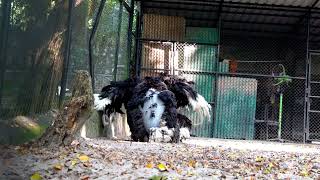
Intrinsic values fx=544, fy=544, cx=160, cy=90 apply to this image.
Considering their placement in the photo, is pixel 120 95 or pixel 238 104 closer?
pixel 120 95

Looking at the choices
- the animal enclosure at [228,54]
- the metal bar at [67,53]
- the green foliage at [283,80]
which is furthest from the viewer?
the green foliage at [283,80]

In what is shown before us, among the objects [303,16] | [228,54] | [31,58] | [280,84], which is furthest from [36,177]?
[228,54]

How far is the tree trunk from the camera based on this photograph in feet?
17.5

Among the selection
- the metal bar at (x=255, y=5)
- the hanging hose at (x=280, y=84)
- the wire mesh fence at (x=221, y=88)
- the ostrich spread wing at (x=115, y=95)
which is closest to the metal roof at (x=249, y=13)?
the metal bar at (x=255, y=5)

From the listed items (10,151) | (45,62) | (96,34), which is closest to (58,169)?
(10,151)

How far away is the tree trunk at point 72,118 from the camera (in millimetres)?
5328

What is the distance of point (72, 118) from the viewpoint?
5.57 m

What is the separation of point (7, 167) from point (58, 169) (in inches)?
25.8

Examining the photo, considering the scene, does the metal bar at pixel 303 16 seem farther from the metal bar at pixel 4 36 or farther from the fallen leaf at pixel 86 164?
the metal bar at pixel 4 36

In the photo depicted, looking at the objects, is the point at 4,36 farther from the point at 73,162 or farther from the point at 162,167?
the point at 162,167

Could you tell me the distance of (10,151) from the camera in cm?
404

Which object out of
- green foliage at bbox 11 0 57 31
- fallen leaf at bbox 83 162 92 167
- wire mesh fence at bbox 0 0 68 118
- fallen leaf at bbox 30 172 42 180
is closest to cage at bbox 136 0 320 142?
wire mesh fence at bbox 0 0 68 118

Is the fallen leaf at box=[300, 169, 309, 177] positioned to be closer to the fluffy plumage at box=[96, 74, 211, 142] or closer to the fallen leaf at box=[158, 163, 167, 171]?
the fallen leaf at box=[158, 163, 167, 171]

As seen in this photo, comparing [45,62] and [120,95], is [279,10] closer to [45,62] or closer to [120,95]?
[120,95]
